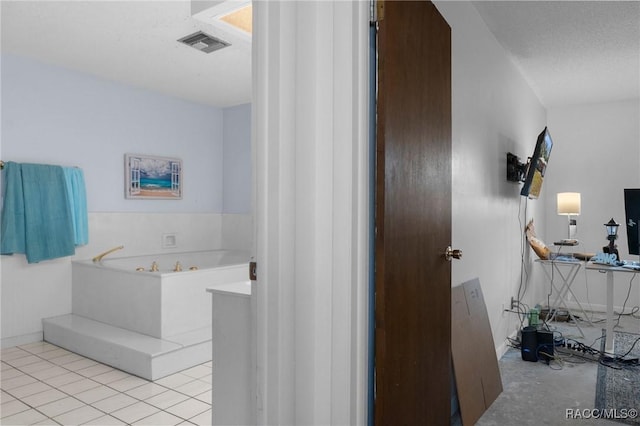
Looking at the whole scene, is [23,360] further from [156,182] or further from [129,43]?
[129,43]

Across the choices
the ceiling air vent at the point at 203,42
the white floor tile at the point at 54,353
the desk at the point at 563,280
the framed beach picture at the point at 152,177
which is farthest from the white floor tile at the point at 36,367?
the desk at the point at 563,280

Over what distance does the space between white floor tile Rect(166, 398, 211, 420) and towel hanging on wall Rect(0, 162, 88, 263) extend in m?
2.22

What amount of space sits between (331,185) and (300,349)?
486 mm

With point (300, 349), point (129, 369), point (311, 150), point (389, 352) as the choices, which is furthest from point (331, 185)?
point (129, 369)

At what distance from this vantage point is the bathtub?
3.33m

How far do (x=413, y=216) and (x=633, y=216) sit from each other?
2379mm

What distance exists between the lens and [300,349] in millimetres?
1267

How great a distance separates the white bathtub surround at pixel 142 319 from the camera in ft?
10.3

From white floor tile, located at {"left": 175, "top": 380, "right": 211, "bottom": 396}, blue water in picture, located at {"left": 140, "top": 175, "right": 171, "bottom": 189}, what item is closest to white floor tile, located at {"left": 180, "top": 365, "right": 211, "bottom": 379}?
white floor tile, located at {"left": 175, "top": 380, "right": 211, "bottom": 396}

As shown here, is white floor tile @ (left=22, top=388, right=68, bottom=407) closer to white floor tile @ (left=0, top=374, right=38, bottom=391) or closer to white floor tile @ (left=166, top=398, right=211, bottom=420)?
white floor tile @ (left=0, top=374, right=38, bottom=391)

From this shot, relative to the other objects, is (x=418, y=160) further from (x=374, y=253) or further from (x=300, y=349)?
(x=300, y=349)

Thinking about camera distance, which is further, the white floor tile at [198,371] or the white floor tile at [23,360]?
the white floor tile at [23,360]

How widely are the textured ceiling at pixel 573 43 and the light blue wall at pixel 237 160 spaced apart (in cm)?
330

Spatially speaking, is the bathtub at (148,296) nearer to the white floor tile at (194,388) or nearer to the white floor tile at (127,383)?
the white floor tile at (127,383)
